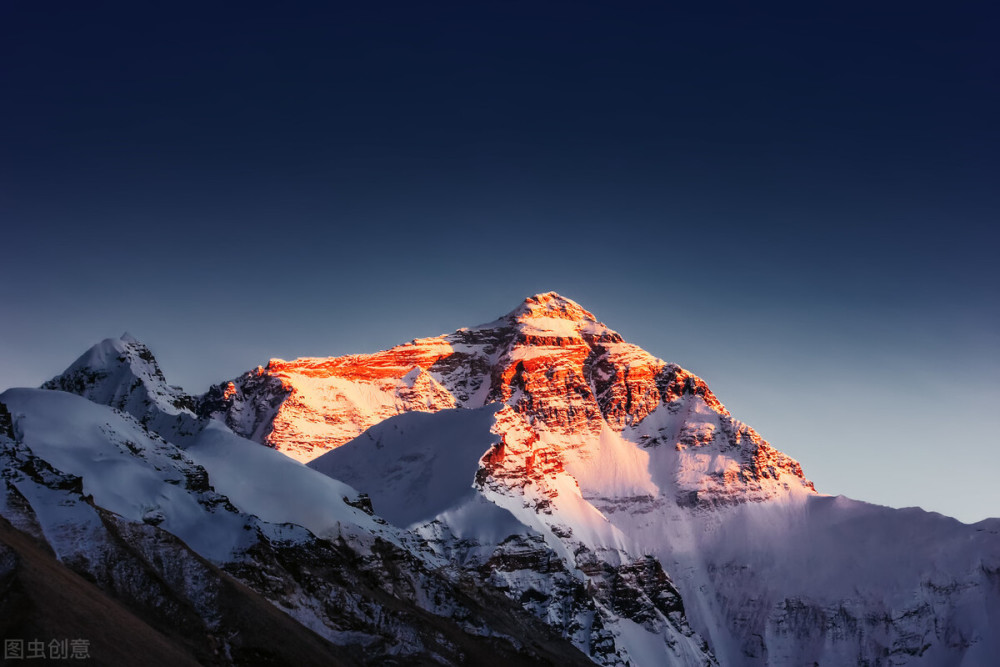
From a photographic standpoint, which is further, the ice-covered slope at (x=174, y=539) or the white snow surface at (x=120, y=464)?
the white snow surface at (x=120, y=464)

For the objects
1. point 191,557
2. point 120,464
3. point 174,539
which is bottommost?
point 191,557

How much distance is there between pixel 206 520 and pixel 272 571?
13.6 m

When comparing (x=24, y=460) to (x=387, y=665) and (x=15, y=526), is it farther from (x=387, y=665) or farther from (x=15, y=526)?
(x=387, y=665)

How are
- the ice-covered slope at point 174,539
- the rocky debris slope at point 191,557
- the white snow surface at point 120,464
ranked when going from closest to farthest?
the rocky debris slope at point 191,557 < the ice-covered slope at point 174,539 < the white snow surface at point 120,464

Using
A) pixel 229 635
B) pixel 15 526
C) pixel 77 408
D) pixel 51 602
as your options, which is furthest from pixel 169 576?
pixel 77 408

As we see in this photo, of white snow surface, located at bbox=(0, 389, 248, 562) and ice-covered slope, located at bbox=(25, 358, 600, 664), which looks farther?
white snow surface, located at bbox=(0, 389, 248, 562)

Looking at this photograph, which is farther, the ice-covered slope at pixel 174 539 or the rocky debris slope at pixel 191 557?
the ice-covered slope at pixel 174 539

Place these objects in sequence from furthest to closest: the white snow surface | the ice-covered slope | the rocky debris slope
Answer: the white snow surface → the ice-covered slope → the rocky debris slope

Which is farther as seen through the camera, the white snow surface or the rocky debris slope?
the white snow surface

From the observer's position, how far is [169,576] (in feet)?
465

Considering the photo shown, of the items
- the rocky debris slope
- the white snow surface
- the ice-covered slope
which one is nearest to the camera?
the rocky debris slope

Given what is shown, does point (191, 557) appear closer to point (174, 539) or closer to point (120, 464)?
point (174, 539)

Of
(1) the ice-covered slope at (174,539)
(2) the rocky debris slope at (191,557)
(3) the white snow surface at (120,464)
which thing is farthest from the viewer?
(3) the white snow surface at (120,464)

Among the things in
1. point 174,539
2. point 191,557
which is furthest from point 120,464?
point 191,557
